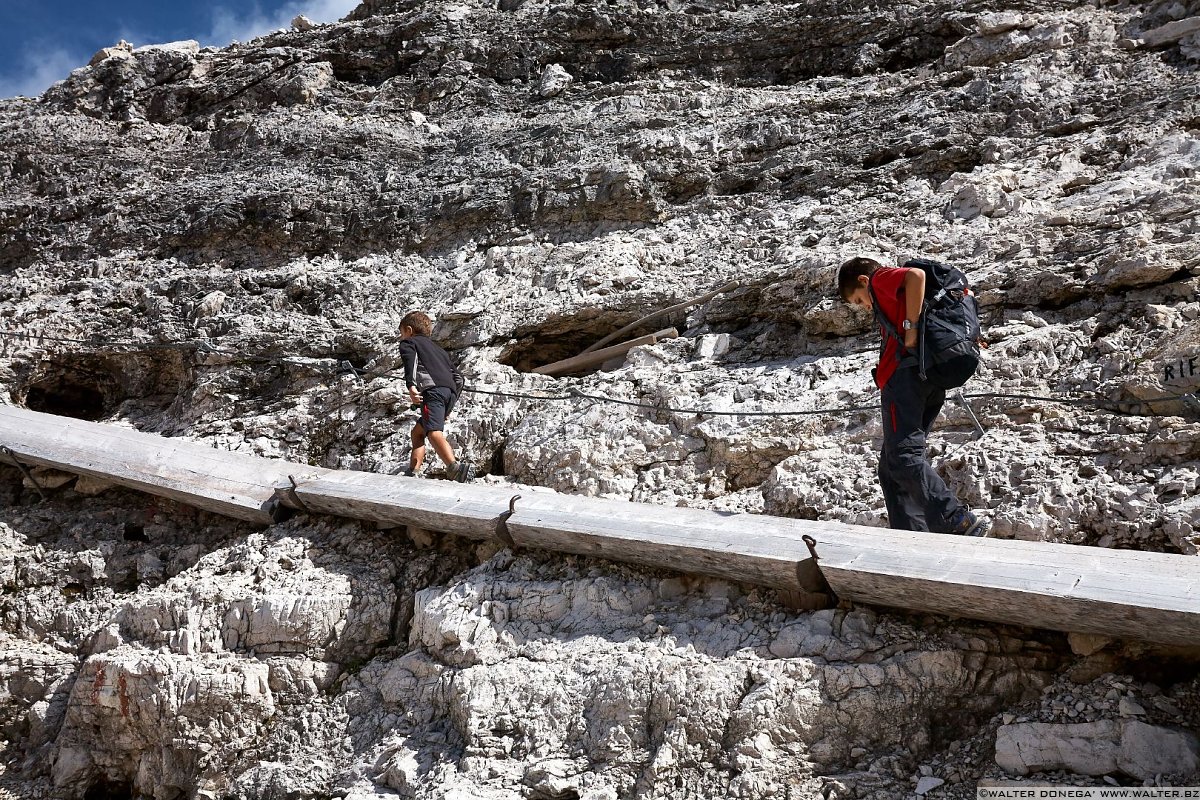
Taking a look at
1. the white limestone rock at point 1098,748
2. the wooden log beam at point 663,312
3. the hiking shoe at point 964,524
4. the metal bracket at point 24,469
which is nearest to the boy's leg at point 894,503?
the hiking shoe at point 964,524

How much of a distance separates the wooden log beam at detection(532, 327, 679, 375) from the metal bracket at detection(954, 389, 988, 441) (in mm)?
2301

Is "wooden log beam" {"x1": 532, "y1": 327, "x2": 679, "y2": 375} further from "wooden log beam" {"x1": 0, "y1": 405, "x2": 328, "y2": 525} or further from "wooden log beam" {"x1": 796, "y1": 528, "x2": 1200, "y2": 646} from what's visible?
"wooden log beam" {"x1": 796, "y1": 528, "x2": 1200, "y2": 646}

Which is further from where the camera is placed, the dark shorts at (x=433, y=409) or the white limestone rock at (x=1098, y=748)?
the dark shorts at (x=433, y=409)

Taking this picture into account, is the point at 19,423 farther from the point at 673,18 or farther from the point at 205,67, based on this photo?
the point at 673,18

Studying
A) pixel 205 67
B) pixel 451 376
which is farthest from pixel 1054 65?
pixel 205 67

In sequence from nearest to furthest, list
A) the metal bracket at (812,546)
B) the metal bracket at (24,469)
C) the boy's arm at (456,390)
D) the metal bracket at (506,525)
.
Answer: the metal bracket at (812,546), the metal bracket at (506,525), the boy's arm at (456,390), the metal bracket at (24,469)

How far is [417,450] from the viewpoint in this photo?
6160 millimetres

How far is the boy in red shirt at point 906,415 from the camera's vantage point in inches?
165

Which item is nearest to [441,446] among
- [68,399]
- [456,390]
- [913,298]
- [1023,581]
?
[456,390]

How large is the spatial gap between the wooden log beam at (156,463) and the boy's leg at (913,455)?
346 cm

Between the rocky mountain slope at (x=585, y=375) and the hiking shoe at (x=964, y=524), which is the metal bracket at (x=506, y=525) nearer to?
the rocky mountain slope at (x=585, y=375)

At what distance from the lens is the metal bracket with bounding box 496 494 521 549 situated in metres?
4.93

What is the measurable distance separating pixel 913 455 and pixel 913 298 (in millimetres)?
695

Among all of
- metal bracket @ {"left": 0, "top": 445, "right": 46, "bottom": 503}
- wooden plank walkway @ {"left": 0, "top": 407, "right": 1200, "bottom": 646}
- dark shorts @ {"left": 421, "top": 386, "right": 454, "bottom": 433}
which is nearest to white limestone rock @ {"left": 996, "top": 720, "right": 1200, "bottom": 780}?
wooden plank walkway @ {"left": 0, "top": 407, "right": 1200, "bottom": 646}
